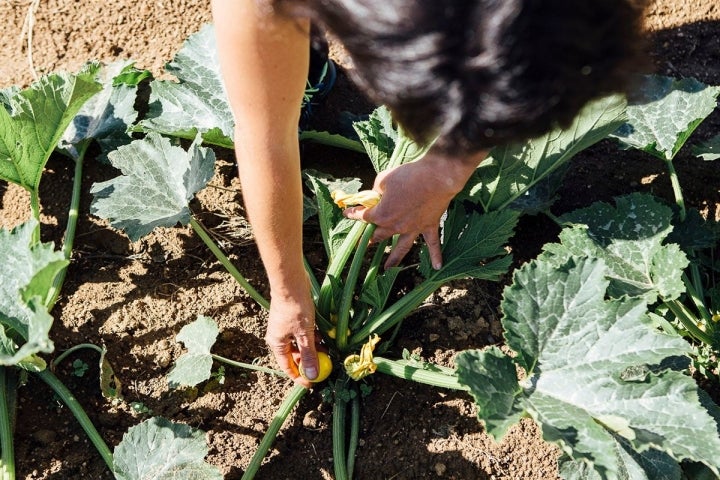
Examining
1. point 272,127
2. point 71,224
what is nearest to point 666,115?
point 272,127

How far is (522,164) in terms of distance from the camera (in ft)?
9.39

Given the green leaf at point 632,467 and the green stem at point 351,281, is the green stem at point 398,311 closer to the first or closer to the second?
the green stem at point 351,281

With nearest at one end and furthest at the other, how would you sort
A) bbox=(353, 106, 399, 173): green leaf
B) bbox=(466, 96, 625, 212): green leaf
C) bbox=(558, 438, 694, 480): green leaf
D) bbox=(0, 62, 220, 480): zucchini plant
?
bbox=(0, 62, 220, 480): zucchini plant → bbox=(558, 438, 694, 480): green leaf → bbox=(466, 96, 625, 212): green leaf → bbox=(353, 106, 399, 173): green leaf

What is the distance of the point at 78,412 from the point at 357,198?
4.04 feet

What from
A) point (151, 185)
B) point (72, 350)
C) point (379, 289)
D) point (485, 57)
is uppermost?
point (485, 57)

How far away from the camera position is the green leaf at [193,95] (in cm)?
308

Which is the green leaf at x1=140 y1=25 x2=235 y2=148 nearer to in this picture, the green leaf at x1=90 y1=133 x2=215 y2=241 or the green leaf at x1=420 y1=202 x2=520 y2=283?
the green leaf at x1=90 y1=133 x2=215 y2=241

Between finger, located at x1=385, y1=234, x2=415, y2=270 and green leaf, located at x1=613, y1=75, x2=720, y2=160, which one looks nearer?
finger, located at x1=385, y1=234, x2=415, y2=270

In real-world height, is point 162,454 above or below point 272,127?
below

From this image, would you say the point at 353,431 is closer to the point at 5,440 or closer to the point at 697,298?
the point at 5,440

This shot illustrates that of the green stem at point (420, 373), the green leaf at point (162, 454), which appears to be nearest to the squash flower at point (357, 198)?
the green stem at point (420, 373)

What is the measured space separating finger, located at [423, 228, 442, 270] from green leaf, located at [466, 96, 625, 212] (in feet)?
0.86

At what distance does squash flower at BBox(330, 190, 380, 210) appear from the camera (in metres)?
2.70

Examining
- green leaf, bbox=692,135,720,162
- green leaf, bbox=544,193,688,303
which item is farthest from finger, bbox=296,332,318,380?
green leaf, bbox=692,135,720,162
